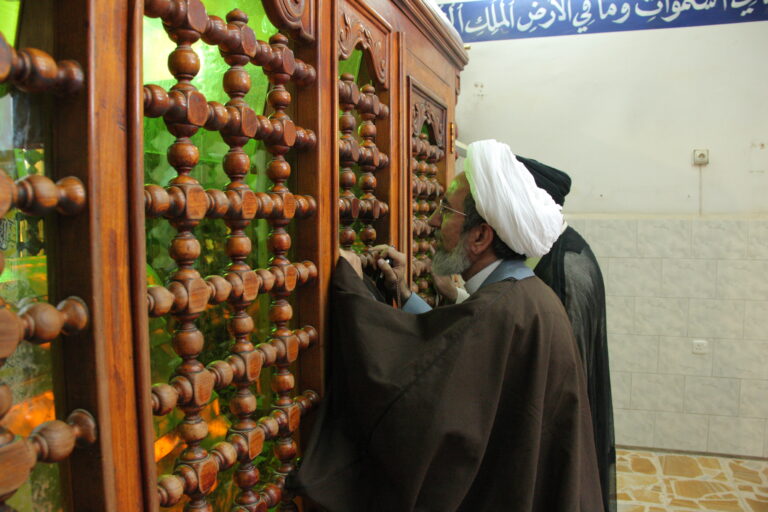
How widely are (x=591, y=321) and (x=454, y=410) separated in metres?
1.23

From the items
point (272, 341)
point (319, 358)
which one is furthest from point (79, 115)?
point (319, 358)

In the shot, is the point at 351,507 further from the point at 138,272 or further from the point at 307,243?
the point at 138,272

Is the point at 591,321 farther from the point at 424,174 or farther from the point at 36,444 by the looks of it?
the point at 36,444

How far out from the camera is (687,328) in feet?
13.8

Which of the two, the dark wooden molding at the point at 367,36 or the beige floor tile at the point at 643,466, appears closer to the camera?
the dark wooden molding at the point at 367,36

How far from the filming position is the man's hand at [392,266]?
1.62 meters

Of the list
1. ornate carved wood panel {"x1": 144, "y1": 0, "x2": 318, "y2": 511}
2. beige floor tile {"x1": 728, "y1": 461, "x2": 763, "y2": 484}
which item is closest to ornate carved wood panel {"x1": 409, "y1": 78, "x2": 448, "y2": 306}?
ornate carved wood panel {"x1": 144, "y1": 0, "x2": 318, "y2": 511}

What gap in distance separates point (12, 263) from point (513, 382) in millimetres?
955

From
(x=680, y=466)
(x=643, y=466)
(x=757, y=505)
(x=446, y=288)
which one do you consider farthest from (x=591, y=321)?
(x=680, y=466)

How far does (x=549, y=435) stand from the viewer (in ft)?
4.55

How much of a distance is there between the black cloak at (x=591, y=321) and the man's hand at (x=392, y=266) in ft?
2.59

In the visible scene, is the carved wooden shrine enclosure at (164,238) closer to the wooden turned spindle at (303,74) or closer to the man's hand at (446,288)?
the wooden turned spindle at (303,74)

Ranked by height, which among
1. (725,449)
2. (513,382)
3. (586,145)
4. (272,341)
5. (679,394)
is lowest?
(725,449)

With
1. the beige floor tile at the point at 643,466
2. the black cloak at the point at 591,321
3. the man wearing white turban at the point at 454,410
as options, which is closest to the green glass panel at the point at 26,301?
the man wearing white turban at the point at 454,410
